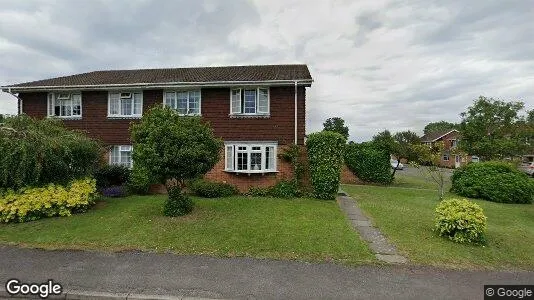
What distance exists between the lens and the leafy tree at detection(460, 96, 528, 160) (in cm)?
2491

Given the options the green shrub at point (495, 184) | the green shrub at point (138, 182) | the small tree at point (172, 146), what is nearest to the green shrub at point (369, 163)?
the green shrub at point (495, 184)

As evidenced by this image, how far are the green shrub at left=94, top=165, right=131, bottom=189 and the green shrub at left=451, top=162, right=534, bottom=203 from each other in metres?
16.9

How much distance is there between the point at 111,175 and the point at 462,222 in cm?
1370

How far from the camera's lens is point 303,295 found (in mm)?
4703

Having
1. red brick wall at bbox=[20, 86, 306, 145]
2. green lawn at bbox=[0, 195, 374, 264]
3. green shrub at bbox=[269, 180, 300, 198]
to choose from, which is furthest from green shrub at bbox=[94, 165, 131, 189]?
green shrub at bbox=[269, 180, 300, 198]

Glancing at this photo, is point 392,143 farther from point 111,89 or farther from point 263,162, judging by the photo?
point 111,89

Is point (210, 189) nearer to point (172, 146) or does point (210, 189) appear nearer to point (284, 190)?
point (284, 190)

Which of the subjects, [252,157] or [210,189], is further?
[252,157]

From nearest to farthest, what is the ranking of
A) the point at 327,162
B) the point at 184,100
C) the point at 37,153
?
1. the point at 37,153
2. the point at 327,162
3. the point at 184,100

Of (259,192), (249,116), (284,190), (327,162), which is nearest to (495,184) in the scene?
(327,162)

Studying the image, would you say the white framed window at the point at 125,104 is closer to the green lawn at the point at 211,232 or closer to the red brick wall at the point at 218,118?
the red brick wall at the point at 218,118

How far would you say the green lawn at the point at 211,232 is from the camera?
660 cm

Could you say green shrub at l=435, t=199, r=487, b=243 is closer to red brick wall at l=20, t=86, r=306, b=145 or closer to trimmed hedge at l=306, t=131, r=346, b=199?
trimmed hedge at l=306, t=131, r=346, b=199

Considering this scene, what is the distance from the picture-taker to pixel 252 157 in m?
14.3
